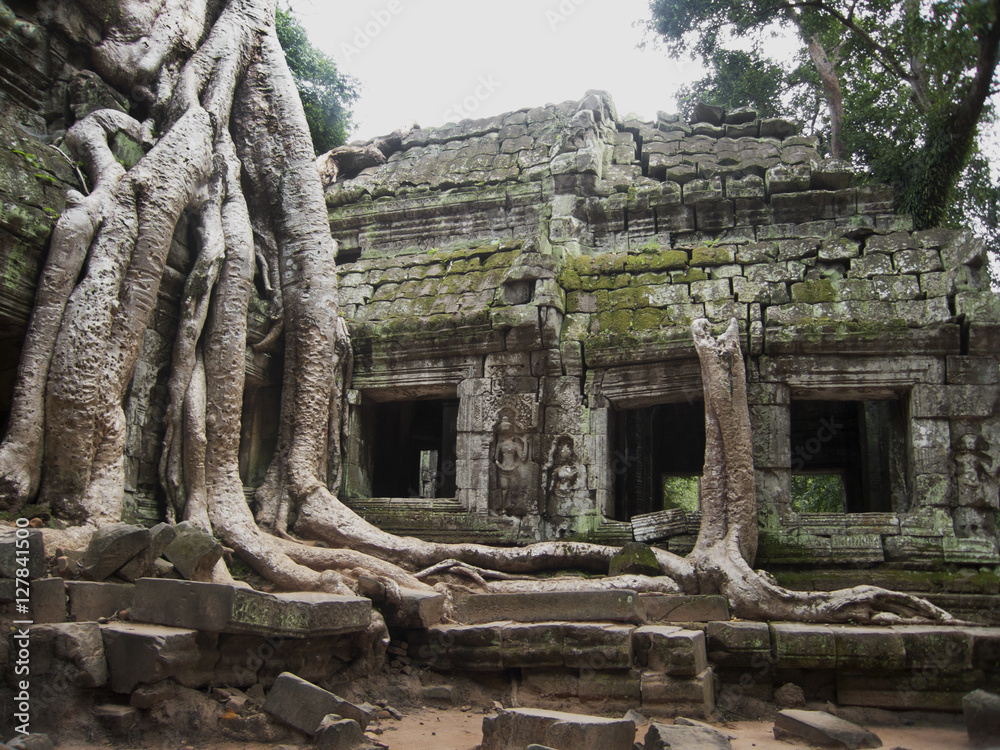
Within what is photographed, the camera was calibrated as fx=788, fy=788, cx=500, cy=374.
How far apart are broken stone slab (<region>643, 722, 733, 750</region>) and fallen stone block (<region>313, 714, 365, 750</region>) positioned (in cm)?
129

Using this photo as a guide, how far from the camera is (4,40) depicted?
521 centimetres

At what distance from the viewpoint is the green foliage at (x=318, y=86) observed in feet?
37.9

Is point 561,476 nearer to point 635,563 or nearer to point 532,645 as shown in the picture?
point 635,563

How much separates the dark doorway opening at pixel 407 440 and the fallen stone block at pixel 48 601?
474 centimetres

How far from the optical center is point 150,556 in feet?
13.5

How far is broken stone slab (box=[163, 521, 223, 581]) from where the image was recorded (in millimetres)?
4172

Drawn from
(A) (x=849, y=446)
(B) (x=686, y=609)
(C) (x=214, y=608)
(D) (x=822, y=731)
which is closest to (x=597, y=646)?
(B) (x=686, y=609)

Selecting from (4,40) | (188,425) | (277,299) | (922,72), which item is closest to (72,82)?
(4,40)

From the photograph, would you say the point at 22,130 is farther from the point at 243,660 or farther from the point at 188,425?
the point at 243,660

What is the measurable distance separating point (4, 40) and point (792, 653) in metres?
6.31

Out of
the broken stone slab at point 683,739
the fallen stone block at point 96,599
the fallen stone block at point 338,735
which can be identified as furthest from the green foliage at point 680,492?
the fallen stone block at point 96,599

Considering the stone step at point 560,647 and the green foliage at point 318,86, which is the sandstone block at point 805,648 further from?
the green foliage at point 318,86

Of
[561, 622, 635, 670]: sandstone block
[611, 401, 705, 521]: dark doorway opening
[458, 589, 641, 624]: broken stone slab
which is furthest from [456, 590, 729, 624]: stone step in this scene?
[611, 401, 705, 521]: dark doorway opening

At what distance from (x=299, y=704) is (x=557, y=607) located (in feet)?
5.79
